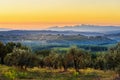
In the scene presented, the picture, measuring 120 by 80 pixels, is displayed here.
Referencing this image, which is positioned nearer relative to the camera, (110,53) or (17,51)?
(110,53)

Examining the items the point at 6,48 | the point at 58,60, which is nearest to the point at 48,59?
the point at 58,60

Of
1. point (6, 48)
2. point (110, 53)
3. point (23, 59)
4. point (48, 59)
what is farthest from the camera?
point (6, 48)

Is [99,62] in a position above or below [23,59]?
below

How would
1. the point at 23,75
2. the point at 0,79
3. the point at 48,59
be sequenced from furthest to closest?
1. the point at 48,59
2. the point at 23,75
3. the point at 0,79

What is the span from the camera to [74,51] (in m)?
79.8

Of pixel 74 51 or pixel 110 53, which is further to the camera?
pixel 74 51

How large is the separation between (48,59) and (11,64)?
28.5 m

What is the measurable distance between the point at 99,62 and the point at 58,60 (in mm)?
25811

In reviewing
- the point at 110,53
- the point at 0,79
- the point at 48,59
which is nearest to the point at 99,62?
the point at 48,59

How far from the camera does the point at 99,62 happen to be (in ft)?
396

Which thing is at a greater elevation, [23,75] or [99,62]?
[23,75]

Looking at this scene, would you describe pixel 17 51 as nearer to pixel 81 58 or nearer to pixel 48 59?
pixel 81 58

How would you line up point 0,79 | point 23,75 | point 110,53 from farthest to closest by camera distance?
point 110,53 < point 23,75 < point 0,79

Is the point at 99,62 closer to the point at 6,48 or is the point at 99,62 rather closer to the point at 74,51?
the point at 6,48
